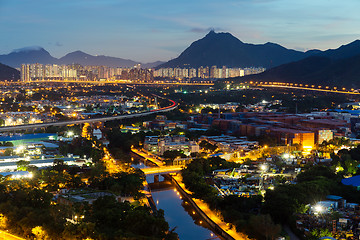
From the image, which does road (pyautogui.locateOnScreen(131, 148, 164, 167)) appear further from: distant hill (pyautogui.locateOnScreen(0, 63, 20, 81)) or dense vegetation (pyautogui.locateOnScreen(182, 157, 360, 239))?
distant hill (pyautogui.locateOnScreen(0, 63, 20, 81))

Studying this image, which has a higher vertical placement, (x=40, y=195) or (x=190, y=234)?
(x=40, y=195)

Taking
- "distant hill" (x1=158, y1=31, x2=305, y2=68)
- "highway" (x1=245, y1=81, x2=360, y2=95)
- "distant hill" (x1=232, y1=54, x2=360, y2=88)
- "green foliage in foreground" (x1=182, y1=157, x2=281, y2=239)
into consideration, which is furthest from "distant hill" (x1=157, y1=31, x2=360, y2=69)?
"green foliage in foreground" (x1=182, y1=157, x2=281, y2=239)

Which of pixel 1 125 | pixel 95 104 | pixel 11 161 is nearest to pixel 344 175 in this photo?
pixel 11 161

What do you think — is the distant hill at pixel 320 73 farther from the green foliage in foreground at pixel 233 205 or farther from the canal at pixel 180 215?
the canal at pixel 180 215

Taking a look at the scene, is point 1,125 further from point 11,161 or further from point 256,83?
point 256,83

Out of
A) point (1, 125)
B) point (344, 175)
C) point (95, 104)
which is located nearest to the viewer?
point (344, 175)

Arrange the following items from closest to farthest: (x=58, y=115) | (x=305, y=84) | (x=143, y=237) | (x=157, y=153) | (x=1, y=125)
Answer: (x=143, y=237), (x=157, y=153), (x=1, y=125), (x=58, y=115), (x=305, y=84)

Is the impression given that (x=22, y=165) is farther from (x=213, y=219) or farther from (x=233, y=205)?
(x=233, y=205)
